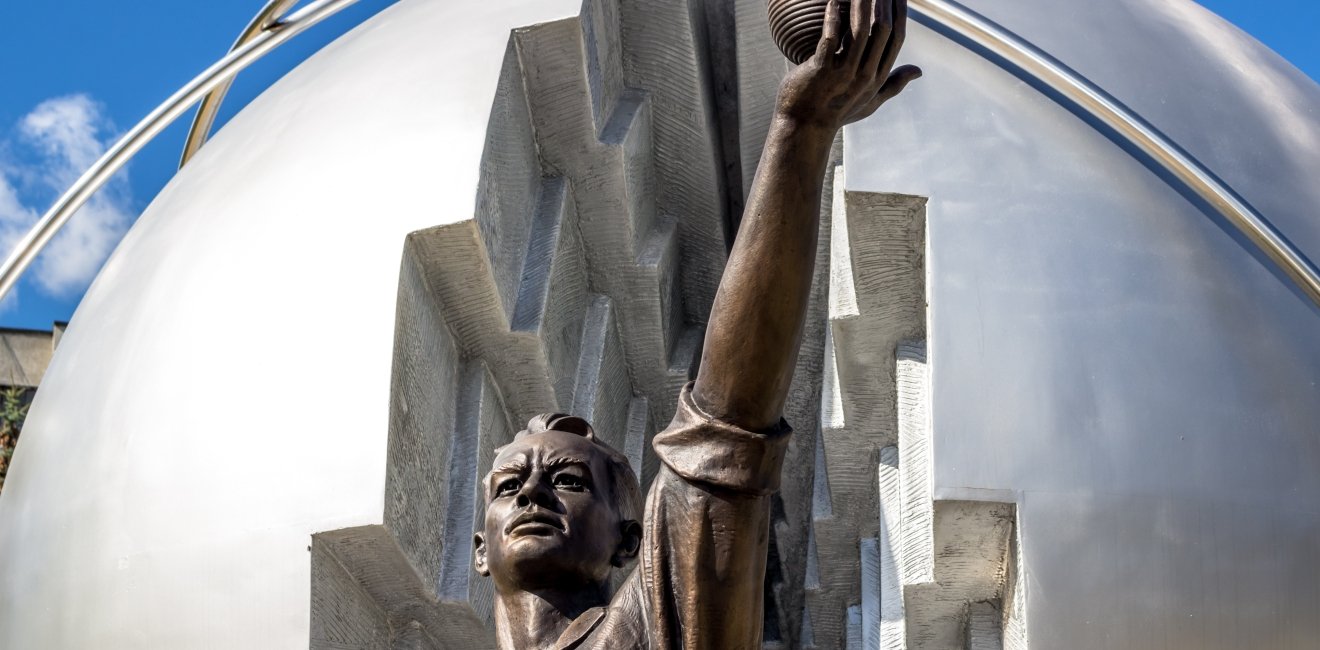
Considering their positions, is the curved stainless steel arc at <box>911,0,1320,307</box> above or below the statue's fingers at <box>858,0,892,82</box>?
above

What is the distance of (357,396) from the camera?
6.06m

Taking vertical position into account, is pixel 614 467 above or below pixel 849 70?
below

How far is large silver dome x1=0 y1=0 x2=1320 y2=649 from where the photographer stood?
5.74 metres

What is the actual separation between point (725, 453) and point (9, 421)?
552 cm

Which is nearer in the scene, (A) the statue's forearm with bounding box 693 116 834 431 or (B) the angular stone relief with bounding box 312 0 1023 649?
(A) the statue's forearm with bounding box 693 116 834 431

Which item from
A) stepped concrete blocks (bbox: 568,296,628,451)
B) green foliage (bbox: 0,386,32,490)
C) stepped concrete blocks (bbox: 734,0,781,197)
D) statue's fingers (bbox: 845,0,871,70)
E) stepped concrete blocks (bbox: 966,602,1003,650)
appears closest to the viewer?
statue's fingers (bbox: 845,0,871,70)

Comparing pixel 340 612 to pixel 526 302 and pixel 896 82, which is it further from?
pixel 896 82

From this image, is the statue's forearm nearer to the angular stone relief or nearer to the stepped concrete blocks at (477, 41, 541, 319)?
the angular stone relief

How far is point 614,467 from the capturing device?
4.79 m

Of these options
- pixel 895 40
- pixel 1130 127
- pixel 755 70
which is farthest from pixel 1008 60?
pixel 895 40

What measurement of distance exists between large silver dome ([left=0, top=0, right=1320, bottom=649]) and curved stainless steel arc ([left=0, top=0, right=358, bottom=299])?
0.22 m

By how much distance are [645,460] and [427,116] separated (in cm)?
140

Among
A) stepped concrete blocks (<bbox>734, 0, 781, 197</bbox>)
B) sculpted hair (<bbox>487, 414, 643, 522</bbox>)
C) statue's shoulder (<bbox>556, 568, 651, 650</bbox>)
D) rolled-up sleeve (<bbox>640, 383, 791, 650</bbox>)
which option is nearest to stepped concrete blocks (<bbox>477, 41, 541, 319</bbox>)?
stepped concrete blocks (<bbox>734, 0, 781, 197</bbox>)

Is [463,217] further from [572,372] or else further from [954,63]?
[954,63]
